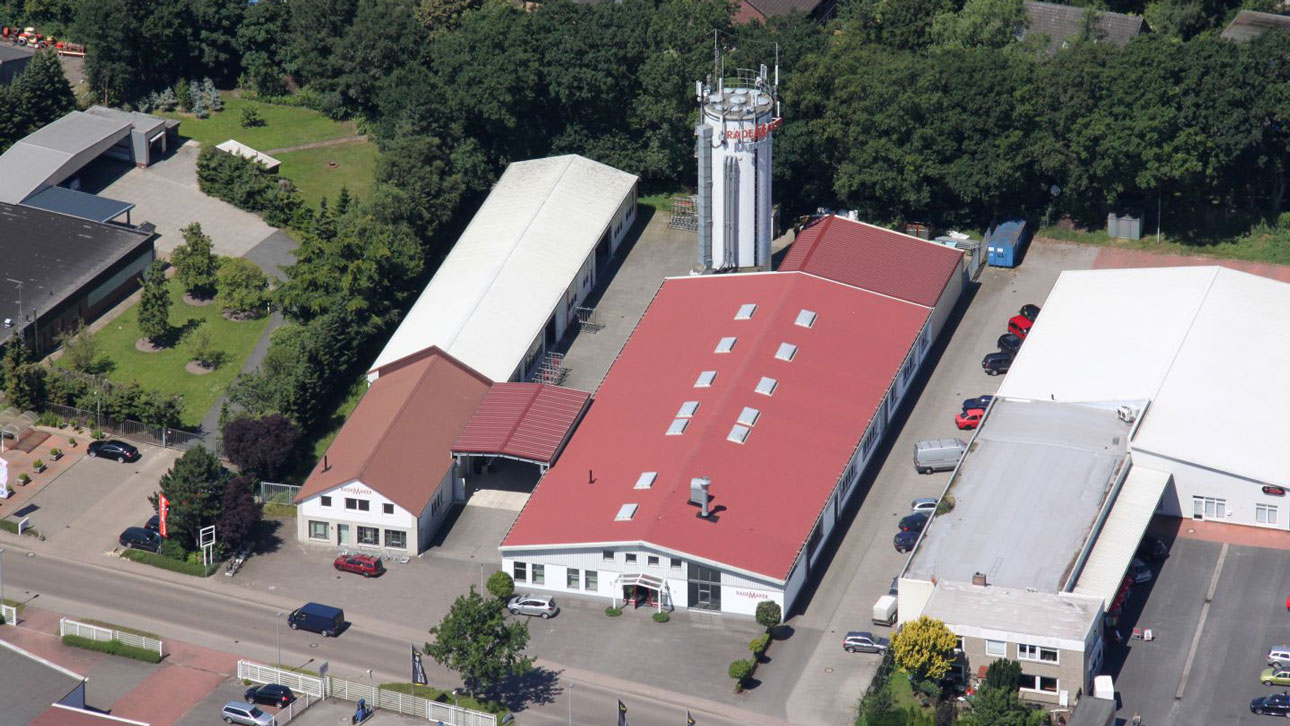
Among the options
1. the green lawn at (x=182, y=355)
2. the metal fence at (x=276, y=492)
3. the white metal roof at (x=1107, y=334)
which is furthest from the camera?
the green lawn at (x=182, y=355)

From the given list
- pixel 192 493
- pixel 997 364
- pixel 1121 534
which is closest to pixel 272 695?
pixel 192 493

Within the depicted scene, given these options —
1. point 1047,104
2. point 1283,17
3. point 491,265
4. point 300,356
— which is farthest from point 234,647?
point 1283,17

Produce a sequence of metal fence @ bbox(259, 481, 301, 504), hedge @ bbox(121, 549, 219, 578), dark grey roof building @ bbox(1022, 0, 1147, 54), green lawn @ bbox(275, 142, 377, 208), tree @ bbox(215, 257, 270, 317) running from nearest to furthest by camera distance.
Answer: hedge @ bbox(121, 549, 219, 578)
metal fence @ bbox(259, 481, 301, 504)
tree @ bbox(215, 257, 270, 317)
green lawn @ bbox(275, 142, 377, 208)
dark grey roof building @ bbox(1022, 0, 1147, 54)

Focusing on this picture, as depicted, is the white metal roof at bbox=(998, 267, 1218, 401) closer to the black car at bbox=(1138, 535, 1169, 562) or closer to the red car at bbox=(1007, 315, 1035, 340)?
the red car at bbox=(1007, 315, 1035, 340)

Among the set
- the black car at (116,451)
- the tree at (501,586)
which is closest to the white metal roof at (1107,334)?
the tree at (501,586)

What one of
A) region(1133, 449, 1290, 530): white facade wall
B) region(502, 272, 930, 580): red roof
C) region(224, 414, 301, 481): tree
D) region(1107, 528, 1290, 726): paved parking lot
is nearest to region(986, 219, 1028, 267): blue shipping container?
region(502, 272, 930, 580): red roof

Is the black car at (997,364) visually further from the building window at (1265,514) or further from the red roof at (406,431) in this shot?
the red roof at (406,431)
